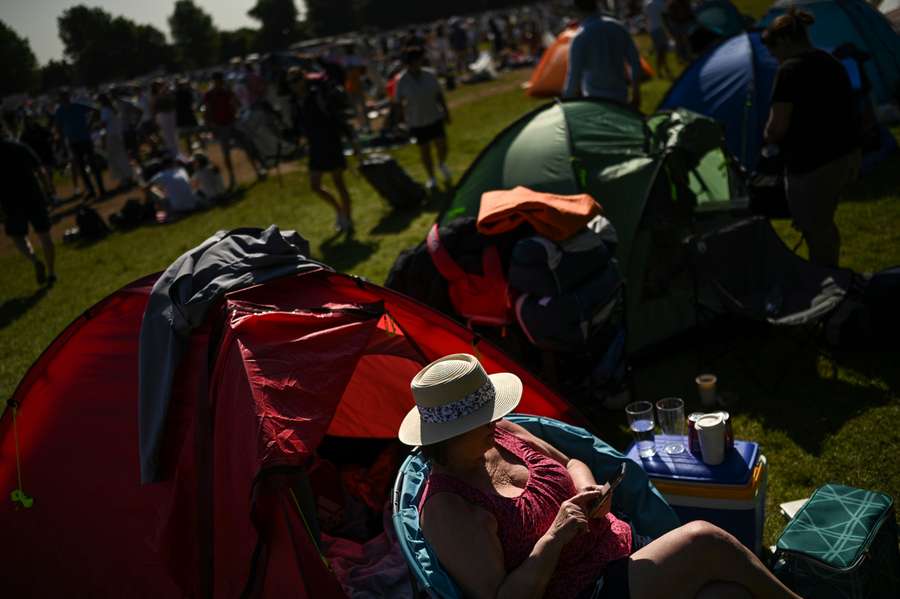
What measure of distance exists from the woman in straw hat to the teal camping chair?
0.25ft

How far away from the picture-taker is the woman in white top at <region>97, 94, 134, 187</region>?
1736 cm

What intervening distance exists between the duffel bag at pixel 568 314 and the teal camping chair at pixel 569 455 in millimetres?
1372

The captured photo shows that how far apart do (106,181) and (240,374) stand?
18281 mm

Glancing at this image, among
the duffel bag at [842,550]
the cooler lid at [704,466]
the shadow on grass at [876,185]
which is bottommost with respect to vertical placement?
the shadow on grass at [876,185]

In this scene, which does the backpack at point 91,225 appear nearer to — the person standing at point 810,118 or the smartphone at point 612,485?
the person standing at point 810,118

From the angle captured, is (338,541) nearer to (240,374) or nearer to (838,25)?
(240,374)

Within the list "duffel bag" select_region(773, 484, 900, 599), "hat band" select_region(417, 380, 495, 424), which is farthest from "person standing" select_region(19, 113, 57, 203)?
"duffel bag" select_region(773, 484, 900, 599)

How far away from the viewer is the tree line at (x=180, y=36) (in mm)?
82062

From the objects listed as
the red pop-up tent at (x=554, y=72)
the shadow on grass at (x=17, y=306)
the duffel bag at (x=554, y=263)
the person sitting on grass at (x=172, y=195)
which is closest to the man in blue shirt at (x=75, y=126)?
the person sitting on grass at (x=172, y=195)

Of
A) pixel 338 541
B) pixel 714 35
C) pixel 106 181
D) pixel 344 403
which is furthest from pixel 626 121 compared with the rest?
pixel 106 181

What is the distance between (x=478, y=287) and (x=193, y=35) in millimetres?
108434

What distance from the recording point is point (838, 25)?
10156 millimetres

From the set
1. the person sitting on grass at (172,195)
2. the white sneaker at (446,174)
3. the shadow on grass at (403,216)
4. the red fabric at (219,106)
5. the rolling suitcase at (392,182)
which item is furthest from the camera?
the red fabric at (219,106)

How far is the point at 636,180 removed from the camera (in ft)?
20.0
